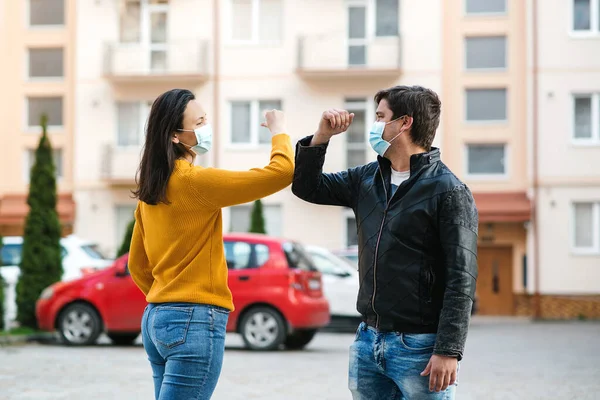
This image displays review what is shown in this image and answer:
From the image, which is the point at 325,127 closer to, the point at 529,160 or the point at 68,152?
the point at 529,160

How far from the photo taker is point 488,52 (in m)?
38.0

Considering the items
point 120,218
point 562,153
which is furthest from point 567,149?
point 120,218

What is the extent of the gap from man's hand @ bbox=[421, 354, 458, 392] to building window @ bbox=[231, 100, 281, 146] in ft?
110

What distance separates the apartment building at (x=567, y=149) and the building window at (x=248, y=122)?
29.3 ft

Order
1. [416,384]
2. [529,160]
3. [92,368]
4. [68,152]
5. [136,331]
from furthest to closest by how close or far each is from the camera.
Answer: [68,152] → [529,160] → [136,331] → [92,368] → [416,384]

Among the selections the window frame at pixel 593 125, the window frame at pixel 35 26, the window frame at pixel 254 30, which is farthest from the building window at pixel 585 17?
the window frame at pixel 35 26

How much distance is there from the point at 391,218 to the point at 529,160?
33063mm

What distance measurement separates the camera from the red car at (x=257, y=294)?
1673 cm

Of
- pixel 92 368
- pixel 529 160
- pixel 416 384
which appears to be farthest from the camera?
pixel 529 160

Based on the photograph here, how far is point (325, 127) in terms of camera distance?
4680 millimetres

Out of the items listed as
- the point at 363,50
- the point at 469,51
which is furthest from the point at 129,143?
the point at 469,51

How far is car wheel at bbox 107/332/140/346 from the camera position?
714 inches

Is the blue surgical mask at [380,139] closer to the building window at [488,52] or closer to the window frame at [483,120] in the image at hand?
the window frame at [483,120]

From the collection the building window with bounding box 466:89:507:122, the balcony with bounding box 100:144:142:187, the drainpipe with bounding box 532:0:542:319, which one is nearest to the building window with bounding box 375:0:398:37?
the building window with bounding box 466:89:507:122
